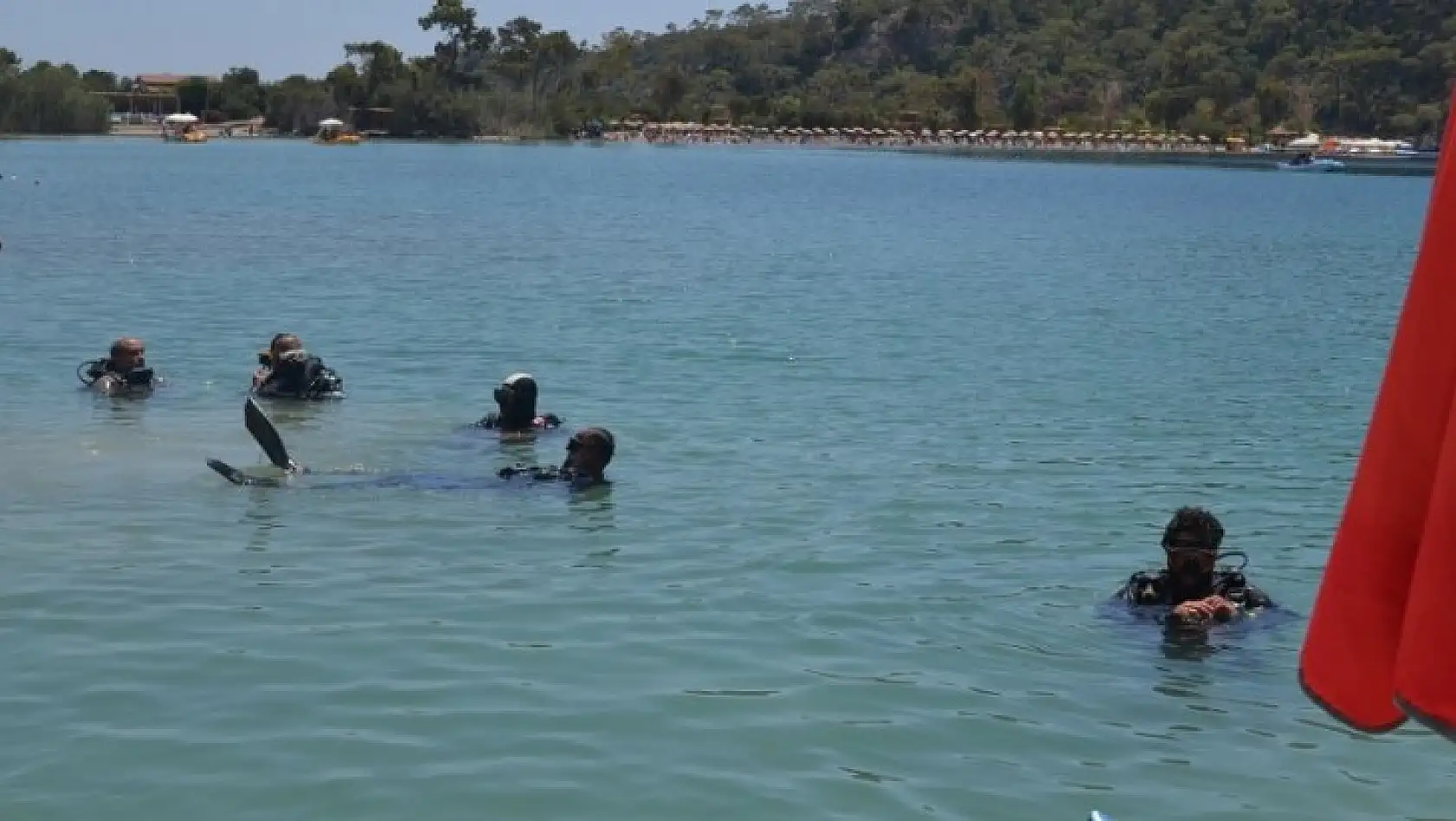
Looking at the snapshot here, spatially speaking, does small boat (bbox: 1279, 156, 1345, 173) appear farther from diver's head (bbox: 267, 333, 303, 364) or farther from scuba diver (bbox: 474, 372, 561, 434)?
scuba diver (bbox: 474, 372, 561, 434)

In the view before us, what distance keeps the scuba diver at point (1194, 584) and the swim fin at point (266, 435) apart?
5.67 m

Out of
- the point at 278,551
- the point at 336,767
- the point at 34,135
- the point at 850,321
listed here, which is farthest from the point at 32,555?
the point at 34,135

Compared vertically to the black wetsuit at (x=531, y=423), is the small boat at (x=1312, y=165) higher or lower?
lower

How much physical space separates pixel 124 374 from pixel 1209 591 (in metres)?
11.1

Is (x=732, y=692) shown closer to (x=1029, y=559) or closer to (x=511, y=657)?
(x=511, y=657)

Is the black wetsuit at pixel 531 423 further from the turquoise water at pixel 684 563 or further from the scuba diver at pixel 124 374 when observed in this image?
the scuba diver at pixel 124 374

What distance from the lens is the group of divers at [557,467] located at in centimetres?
1009

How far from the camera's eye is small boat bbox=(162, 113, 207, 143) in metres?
155

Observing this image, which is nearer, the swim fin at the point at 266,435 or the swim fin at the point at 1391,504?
the swim fin at the point at 1391,504

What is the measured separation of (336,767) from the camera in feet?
26.6

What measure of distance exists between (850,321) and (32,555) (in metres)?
17.3

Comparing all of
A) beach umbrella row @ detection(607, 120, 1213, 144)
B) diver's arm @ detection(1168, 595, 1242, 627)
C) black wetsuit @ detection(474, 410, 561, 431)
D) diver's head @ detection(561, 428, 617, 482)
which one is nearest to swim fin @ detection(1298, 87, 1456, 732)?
diver's arm @ detection(1168, 595, 1242, 627)

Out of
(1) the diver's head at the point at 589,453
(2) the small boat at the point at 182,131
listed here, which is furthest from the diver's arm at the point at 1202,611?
(2) the small boat at the point at 182,131

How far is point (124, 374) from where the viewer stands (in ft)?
60.5
